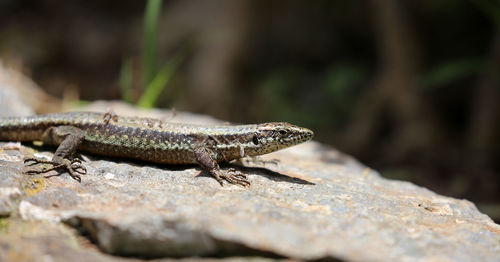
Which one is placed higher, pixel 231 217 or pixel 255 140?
pixel 255 140

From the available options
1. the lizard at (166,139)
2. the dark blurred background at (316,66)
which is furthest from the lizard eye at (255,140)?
the dark blurred background at (316,66)

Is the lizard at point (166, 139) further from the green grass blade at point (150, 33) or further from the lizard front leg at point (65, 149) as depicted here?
the green grass blade at point (150, 33)

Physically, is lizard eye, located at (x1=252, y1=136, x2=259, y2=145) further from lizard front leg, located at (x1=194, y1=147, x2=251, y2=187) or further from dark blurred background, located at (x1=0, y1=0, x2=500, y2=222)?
dark blurred background, located at (x1=0, y1=0, x2=500, y2=222)

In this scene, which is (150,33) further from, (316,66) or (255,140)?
(316,66)

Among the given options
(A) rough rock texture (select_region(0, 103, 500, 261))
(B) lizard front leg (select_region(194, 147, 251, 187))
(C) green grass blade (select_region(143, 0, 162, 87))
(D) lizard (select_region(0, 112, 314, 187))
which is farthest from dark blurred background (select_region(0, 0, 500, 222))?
(B) lizard front leg (select_region(194, 147, 251, 187))

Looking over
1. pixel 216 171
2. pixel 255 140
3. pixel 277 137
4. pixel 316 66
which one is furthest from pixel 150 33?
pixel 316 66

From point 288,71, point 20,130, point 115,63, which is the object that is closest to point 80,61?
point 115,63
